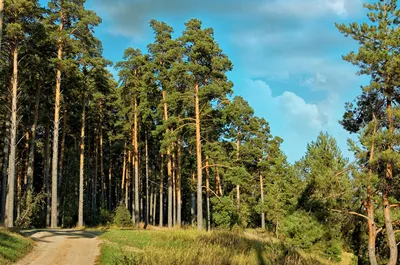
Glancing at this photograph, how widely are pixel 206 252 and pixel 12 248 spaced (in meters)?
6.43

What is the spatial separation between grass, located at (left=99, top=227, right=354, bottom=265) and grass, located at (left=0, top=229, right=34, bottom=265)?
2.49m

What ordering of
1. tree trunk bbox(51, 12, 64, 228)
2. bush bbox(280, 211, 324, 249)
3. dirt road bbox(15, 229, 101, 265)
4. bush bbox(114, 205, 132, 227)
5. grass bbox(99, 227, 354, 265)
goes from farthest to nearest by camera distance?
bush bbox(114, 205, 132, 227), bush bbox(280, 211, 324, 249), tree trunk bbox(51, 12, 64, 228), dirt road bbox(15, 229, 101, 265), grass bbox(99, 227, 354, 265)

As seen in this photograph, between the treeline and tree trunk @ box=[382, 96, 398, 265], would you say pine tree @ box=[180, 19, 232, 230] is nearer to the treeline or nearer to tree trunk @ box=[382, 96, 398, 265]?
the treeline

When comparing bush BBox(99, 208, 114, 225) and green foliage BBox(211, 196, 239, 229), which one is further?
bush BBox(99, 208, 114, 225)

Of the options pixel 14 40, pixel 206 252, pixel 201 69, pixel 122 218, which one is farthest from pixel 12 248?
pixel 122 218

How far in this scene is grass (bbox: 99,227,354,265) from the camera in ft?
28.0

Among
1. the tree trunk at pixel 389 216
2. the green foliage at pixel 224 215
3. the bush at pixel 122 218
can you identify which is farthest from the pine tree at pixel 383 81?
the bush at pixel 122 218

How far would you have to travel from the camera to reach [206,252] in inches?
390

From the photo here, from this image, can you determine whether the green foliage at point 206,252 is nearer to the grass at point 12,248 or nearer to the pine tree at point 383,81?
the grass at point 12,248

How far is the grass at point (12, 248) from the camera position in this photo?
10.1 meters

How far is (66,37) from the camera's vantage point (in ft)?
80.3

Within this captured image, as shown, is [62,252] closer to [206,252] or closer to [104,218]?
[206,252]

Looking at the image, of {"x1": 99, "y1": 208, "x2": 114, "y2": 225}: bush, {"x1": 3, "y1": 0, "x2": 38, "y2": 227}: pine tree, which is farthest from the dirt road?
{"x1": 99, "y1": 208, "x2": 114, "y2": 225}: bush

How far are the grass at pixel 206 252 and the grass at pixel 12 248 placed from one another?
2.49m
